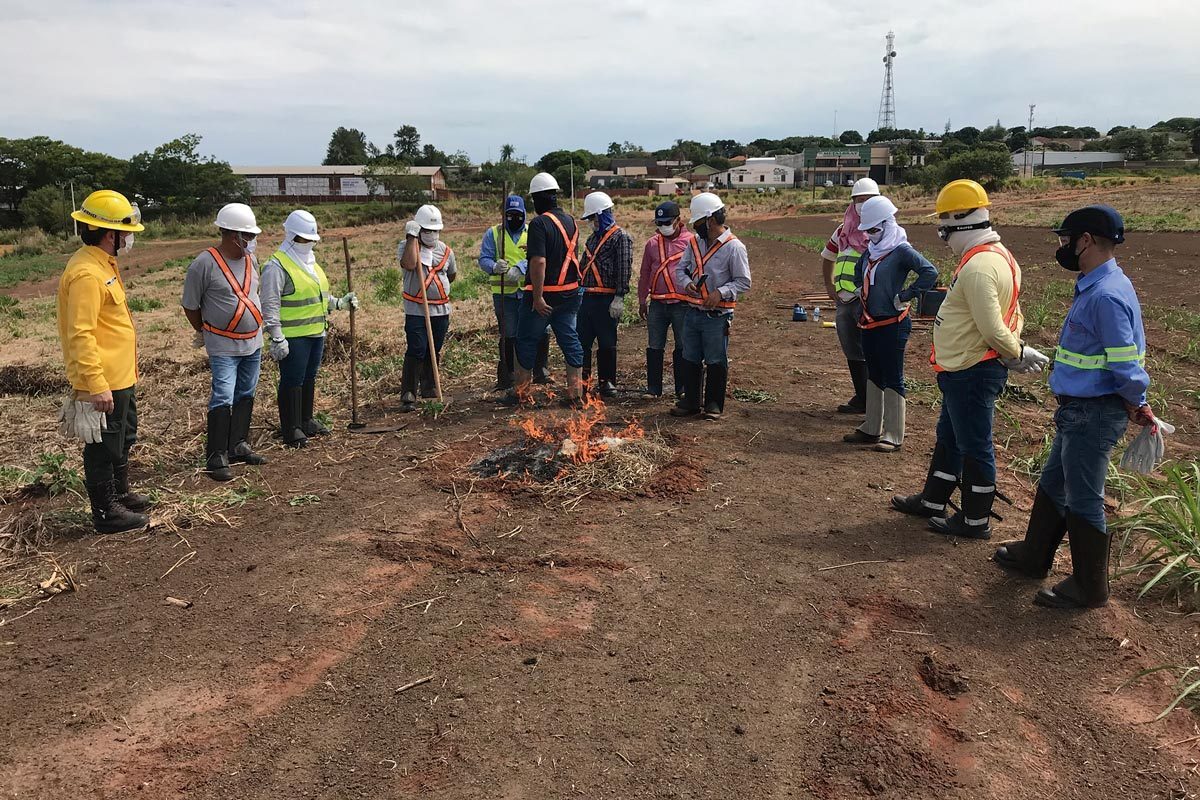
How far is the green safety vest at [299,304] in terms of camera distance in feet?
22.4

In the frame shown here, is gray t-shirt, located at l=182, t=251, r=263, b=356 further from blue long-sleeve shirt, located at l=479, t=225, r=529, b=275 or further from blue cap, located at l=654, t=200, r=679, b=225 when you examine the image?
blue cap, located at l=654, t=200, r=679, b=225

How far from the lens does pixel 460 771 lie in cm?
309

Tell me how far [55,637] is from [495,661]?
2295 millimetres

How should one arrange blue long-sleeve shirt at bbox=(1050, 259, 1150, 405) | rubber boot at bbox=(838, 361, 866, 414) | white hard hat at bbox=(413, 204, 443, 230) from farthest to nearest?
white hard hat at bbox=(413, 204, 443, 230) < rubber boot at bbox=(838, 361, 866, 414) < blue long-sleeve shirt at bbox=(1050, 259, 1150, 405)

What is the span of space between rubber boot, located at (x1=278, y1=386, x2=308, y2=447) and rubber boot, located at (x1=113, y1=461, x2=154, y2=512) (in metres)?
1.60

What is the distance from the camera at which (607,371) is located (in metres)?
8.60

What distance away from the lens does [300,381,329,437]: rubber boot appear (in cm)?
739

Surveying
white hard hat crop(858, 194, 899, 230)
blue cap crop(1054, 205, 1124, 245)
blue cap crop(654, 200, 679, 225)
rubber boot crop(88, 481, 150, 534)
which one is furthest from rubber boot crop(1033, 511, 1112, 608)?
rubber boot crop(88, 481, 150, 534)

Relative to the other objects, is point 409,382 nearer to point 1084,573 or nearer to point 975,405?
point 975,405

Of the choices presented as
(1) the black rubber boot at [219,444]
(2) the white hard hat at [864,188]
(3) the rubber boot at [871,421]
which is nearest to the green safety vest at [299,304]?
(1) the black rubber boot at [219,444]

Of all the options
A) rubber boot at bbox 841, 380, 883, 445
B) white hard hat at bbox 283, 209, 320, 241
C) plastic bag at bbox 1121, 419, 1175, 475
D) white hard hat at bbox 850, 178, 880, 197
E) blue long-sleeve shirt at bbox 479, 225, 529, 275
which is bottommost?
rubber boot at bbox 841, 380, 883, 445

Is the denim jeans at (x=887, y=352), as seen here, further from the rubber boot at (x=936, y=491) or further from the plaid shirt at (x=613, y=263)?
the plaid shirt at (x=613, y=263)

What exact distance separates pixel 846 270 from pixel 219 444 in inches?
222

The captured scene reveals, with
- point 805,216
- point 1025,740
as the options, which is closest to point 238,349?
point 1025,740
